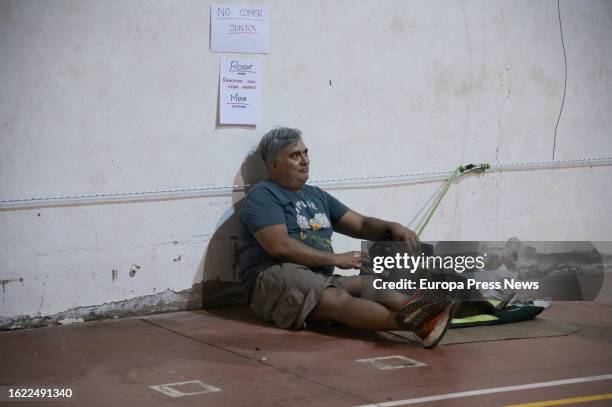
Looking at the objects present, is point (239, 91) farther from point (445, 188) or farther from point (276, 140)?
point (445, 188)

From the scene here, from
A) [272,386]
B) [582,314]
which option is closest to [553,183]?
[582,314]

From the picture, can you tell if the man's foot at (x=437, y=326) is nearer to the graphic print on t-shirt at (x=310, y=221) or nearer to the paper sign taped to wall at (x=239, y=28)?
the graphic print on t-shirt at (x=310, y=221)

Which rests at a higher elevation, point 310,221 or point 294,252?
point 310,221

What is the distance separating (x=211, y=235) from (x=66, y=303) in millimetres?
903

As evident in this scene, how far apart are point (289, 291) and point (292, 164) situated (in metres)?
0.73

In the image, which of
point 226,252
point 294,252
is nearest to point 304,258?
point 294,252

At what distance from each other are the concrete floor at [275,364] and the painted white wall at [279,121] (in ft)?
1.35

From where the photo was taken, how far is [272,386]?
380cm

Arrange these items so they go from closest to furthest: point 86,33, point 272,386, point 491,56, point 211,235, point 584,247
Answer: point 272,386
point 86,33
point 211,235
point 491,56
point 584,247

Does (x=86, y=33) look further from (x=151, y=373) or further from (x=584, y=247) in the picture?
(x=584, y=247)

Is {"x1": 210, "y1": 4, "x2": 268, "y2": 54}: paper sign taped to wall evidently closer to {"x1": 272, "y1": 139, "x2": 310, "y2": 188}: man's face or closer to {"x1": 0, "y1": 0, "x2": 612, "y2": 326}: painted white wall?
{"x1": 0, "y1": 0, "x2": 612, "y2": 326}: painted white wall

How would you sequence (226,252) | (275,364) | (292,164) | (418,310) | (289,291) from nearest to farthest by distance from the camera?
(275,364)
(418,310)
(289,291)
(292,164)
(226,252)

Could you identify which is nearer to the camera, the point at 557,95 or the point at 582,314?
the point at 582,314

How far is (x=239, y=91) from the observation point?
5.20m
